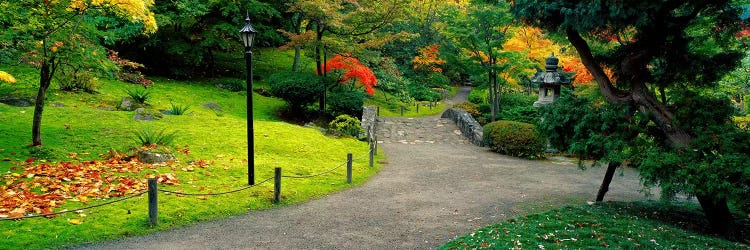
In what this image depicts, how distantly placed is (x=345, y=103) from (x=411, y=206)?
13.5 m

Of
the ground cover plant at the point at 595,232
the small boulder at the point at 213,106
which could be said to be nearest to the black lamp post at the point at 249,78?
the ground cover plant at the point at 595,232

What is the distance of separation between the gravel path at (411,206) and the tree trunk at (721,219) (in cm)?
278

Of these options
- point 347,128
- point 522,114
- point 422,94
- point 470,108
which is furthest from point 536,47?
point 347,128

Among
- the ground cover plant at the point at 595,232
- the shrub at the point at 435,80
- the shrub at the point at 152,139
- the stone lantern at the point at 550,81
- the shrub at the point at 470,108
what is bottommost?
the ground cover plant at the point at 595,232

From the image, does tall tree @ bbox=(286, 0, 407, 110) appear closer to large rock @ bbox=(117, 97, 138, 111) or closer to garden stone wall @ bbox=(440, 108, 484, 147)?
garden stone wall @ bbox=(440, 108, 484, 147)

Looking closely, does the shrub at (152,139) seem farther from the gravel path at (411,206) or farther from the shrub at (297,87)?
the shrub at (297,87)

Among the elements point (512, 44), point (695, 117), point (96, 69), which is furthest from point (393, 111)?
point (695, 117)

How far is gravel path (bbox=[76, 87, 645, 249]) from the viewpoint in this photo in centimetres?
732

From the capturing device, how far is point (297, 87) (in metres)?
20.9

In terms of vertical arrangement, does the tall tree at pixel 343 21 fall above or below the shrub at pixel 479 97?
above

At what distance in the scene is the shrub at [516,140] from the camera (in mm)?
16391

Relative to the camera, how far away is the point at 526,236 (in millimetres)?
6918

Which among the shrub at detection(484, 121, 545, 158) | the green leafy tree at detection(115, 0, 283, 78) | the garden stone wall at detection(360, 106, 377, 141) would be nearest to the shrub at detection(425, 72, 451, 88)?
the garden stone wall at detection(360, 106, 377, 141)

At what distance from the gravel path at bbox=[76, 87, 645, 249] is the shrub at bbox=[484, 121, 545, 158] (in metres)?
0.61
